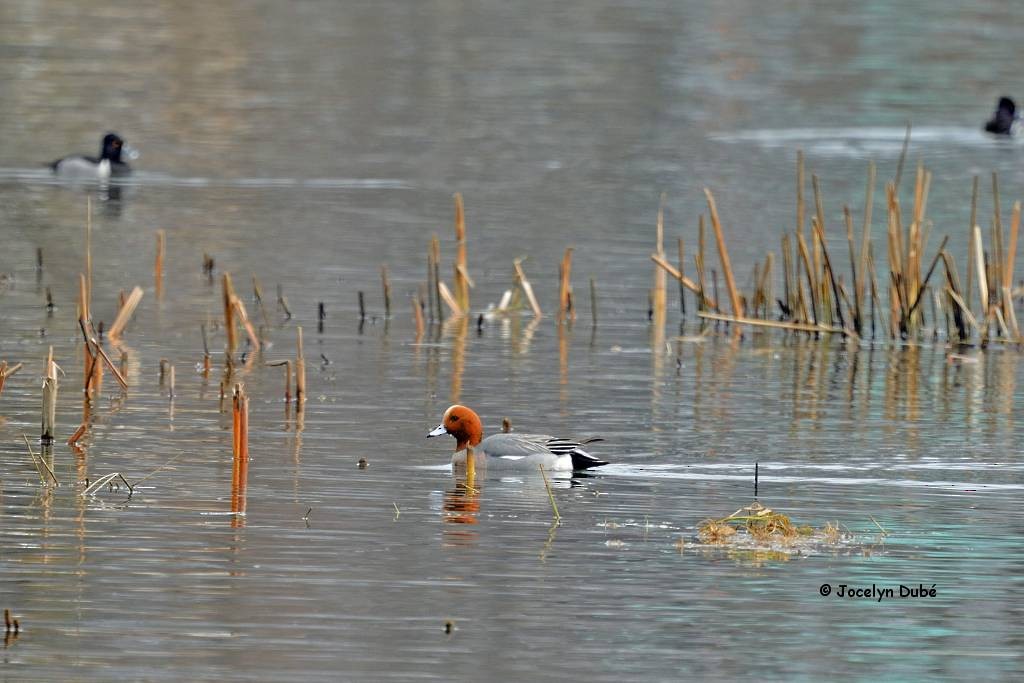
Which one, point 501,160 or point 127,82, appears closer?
point 501,160

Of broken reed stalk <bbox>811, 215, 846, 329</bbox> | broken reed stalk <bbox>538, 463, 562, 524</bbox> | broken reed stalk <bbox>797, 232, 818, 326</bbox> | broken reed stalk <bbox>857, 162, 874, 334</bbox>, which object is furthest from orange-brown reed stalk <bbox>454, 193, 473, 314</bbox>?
broken reed stalk <bbox>538, 463, 562, 524</bbox>

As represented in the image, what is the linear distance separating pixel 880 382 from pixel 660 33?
43919 millimetres

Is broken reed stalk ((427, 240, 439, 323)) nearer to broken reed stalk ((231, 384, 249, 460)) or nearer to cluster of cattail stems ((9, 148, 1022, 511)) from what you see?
cluster of cattail stems ((9, 148, 1022, 511))

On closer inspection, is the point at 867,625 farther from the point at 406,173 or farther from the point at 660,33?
the point at 660,33

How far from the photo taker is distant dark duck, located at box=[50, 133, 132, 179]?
3164cm

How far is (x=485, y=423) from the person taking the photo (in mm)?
15258

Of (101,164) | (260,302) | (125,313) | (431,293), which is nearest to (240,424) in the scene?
(125,313)

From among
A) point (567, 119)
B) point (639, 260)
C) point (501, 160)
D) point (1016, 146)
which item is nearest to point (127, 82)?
point (567, 119)

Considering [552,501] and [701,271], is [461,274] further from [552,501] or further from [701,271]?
[552,501]

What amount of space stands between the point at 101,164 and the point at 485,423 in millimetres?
17950

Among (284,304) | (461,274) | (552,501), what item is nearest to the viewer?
(552,501)

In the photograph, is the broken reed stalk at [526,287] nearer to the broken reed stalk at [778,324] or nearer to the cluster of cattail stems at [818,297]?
the cluster of cattail stems at [818,297]

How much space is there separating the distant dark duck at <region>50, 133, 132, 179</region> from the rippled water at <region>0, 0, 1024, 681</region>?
303 millimetres

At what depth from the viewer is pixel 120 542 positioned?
1095 centimetres
